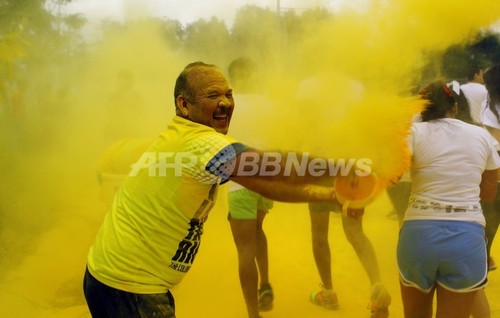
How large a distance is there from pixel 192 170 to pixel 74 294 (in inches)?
105

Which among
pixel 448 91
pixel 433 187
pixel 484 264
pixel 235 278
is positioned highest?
pixel 448 91

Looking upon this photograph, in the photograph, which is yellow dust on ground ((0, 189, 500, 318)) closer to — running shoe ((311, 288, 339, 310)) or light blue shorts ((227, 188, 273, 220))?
running shoe ((311, 288, 339, 310))

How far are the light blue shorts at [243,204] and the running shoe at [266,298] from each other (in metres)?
0.71

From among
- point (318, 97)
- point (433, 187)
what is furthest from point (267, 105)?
point (433, 187)

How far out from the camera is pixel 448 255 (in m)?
2.28

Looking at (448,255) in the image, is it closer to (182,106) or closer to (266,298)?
(182,106)

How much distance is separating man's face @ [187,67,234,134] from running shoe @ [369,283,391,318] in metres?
1.95

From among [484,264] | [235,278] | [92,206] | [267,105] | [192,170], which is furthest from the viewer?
[92,206]

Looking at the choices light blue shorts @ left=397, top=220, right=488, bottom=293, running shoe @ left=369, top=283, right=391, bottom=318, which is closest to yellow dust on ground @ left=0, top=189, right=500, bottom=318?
running shoe @ left=369, top=283, right=391, bottom=318

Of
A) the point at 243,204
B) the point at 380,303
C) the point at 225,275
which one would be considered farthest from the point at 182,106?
the point at 225,275

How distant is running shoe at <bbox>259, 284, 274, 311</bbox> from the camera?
362cm

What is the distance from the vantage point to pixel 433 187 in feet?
7.72

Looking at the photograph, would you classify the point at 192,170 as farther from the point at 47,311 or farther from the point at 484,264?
the point at 47,311

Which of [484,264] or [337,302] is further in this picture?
[337,302]
